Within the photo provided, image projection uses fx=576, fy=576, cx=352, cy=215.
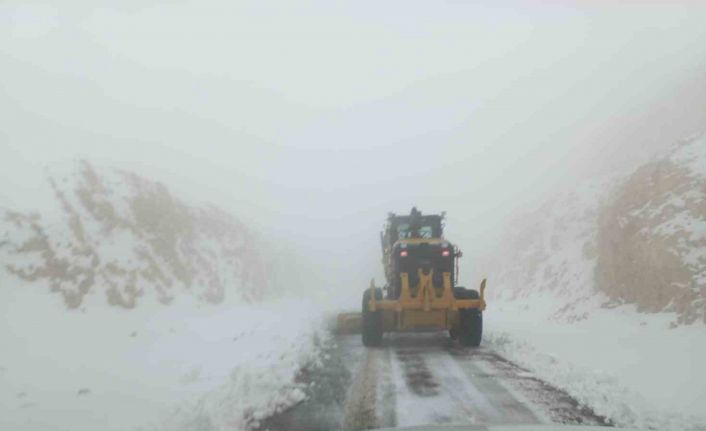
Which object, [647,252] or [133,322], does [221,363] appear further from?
[647,252]

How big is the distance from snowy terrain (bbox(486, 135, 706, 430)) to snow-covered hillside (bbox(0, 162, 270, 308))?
42.6 feet

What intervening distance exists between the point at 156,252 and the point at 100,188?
12.1 ft

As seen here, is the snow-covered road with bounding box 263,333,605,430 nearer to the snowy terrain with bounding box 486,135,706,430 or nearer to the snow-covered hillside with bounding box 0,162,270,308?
the snowy terrain with bounding box 486,135,706,430

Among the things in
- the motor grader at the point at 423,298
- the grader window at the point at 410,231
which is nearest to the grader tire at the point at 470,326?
the motor grader at the point at 423,298

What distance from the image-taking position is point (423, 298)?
13336 mm

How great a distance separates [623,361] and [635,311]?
544 cm

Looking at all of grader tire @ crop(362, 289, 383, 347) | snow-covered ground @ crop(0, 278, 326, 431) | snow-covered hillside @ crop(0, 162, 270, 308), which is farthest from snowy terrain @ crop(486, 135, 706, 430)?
snow-covered hillside @ crop(0, 162, 270, 308)

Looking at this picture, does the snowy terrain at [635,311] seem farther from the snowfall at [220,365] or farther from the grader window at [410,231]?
the grader window at [410,231]

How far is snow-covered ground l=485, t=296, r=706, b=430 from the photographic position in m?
6.71

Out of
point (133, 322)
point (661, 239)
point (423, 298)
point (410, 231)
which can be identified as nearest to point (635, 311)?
point (661, 239)

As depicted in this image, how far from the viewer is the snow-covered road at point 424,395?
654 centimetres

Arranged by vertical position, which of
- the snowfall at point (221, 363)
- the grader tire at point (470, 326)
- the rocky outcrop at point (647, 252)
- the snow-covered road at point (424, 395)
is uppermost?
the rocky outcrop at point (647, 252)

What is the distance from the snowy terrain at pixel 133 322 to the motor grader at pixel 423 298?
1.70 meters

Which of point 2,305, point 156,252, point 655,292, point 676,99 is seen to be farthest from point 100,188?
point 676,99
